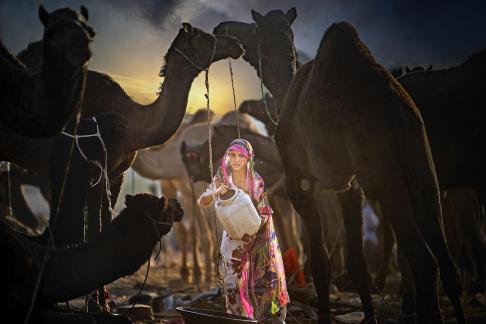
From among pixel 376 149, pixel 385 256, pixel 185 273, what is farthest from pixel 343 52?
pixel 185 273

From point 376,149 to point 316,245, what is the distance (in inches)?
63.1

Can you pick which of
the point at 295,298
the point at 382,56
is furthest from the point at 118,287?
the point at 382,56

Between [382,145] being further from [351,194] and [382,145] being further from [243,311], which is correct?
[243,311]

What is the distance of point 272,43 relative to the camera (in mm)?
6926

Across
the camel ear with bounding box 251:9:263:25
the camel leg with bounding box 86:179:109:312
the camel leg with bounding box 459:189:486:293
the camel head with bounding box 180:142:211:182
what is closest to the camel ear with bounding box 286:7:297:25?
the camel ear with bounding box 251:9:263:25

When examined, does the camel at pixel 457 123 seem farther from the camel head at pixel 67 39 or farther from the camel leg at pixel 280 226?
the camel leg at pixel 280 226

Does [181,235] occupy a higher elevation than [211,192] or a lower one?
higher

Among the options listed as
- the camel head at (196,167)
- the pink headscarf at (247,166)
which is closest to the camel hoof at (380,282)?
the camel head at (196,167)

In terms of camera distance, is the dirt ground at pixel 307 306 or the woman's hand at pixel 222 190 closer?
the woman's hand at pixel 222 190

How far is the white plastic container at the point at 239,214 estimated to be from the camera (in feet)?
14.2

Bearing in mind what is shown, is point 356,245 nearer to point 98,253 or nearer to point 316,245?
point 316,245

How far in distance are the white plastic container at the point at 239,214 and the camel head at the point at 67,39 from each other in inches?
74.4

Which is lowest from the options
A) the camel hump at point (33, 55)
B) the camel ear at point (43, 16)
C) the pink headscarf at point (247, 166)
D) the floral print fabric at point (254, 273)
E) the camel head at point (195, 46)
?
the floral print fabric at point (254, 273)

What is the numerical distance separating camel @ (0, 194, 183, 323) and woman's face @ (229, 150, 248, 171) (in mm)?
1597
